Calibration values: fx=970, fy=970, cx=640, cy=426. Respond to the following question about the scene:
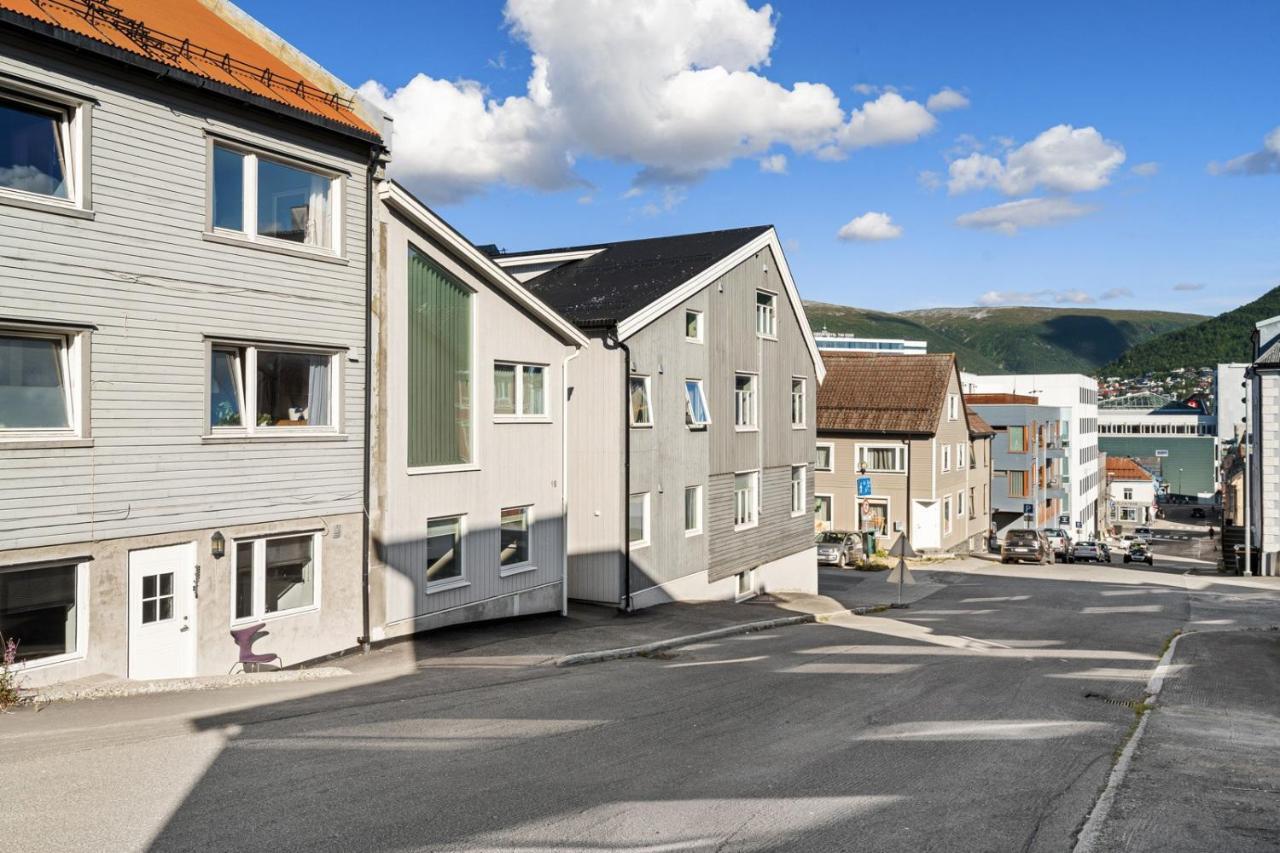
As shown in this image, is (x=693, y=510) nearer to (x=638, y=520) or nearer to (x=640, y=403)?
(x=638, y=520)

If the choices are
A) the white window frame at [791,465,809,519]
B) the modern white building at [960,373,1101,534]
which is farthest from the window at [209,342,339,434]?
the modern white building at [960,373,1101,534]

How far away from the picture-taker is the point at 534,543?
19.5 metres

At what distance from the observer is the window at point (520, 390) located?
18.8 m

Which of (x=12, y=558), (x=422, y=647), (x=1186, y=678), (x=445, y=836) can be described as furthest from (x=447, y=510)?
(x=1186, y=678)

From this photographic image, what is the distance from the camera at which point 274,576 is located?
565 inches

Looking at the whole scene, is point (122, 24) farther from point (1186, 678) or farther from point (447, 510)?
point (1186, 678)

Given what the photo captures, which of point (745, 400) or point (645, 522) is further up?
point (745, 400)

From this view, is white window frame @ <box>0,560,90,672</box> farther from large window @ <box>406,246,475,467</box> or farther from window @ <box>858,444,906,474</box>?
window @ <box>858,444,906,474</box>

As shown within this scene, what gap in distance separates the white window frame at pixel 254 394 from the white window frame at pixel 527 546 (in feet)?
14.4

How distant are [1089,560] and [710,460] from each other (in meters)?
40.1

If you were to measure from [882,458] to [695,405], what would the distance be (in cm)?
2497

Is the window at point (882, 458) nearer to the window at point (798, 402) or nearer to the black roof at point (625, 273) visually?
the window at point (798, 402)

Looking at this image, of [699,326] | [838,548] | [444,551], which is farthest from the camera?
[838,548]

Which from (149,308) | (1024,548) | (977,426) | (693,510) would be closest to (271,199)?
(149,308)
